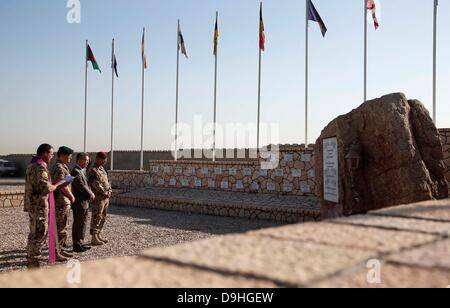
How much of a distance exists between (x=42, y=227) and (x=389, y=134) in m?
4.86

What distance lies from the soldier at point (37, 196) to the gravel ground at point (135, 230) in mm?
861

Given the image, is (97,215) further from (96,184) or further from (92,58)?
(92,58)

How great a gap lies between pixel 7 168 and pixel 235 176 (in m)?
21.3

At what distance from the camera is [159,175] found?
16250 millimetres

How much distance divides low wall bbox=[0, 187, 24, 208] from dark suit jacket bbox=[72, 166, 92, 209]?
7.61 m

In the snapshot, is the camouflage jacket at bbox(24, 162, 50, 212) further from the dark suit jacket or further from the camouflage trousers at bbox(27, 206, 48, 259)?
the dark suit jacket

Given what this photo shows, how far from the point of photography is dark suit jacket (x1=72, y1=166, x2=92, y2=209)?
688 centimetres

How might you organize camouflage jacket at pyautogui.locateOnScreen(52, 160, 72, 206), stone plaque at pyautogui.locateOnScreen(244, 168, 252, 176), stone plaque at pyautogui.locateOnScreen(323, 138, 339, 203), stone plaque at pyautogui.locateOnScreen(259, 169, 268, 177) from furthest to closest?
stone plaque at pyautogui.locateOnScreen(244, 168, 252, 176)
stone plaque at pyautogui.locateOnScreen(259, 169, 268, 177)
stone plaque at pyautogui.locateOnScreen(323, 138, 339, 203)
camouflage jacket at pyautogui.locateOnScreen(52, 160, 72, 206)

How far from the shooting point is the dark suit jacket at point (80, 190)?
6.88 meters

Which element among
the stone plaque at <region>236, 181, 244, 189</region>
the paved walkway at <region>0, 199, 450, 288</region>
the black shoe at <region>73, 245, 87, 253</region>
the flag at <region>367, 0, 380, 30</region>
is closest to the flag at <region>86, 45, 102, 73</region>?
the stone plaque at <region>236, 181, 244, 189</region>

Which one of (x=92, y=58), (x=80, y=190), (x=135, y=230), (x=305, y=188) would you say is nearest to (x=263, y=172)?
(x=305, y=188)

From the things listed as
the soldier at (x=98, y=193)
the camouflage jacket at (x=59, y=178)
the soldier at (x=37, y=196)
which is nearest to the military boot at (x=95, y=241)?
the soldier at (x=98, y=193)
